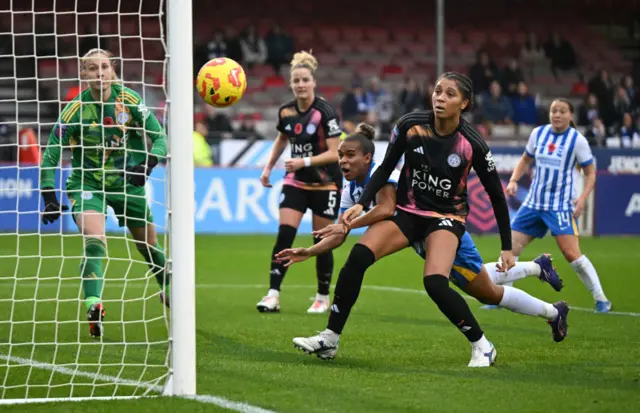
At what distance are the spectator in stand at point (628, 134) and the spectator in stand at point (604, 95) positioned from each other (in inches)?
37.2

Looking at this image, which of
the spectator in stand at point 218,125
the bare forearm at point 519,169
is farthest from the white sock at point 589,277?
the spectator in stand at point 218,125

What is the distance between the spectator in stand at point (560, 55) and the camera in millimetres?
28000

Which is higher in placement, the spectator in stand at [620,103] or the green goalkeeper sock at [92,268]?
the spectator in stand at [620,103]

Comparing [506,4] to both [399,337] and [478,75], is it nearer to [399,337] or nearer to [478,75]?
[478,75]

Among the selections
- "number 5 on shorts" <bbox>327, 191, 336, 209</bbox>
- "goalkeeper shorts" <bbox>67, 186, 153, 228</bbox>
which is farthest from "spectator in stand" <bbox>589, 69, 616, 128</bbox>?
"goalkeeper shorts" <bbox>67, 186, 153, 228</bbox>

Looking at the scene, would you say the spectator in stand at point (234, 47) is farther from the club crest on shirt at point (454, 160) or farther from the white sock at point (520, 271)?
the club crest on shirt at point (454, 160)

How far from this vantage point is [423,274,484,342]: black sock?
20.7 ft

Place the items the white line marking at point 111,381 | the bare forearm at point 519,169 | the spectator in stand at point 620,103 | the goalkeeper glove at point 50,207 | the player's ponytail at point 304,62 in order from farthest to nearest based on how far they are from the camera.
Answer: the spectator in stand at point 620,103
the bare forearm at point 519,169
the player's ponytail at point 304,62
the goalkeeper glove at point 50,207
the white line marking at point 111,381

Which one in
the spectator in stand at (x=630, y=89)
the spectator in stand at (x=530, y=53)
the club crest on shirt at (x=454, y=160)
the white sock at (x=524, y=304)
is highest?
the spectator in stand at (x=530, y=53)

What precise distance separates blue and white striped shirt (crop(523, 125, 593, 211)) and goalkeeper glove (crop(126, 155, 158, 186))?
392 centimetres

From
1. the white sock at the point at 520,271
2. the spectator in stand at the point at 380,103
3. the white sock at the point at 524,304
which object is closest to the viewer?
the white sock at the point at 524,304

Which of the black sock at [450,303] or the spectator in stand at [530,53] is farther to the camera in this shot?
the spectator in stand at [530,53]

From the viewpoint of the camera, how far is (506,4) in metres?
30.6

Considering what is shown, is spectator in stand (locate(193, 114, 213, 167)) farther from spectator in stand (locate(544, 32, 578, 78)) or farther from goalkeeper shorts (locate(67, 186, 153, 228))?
spectator in stand (locate(544, 32, 578, 78))
